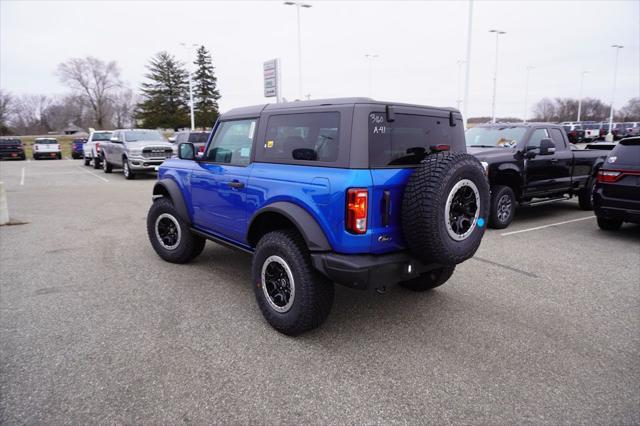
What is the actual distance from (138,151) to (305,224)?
15.0 m

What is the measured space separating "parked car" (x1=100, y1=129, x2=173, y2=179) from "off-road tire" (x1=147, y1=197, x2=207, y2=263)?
11357 millimetres

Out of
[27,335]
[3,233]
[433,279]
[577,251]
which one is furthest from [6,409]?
[577,251]

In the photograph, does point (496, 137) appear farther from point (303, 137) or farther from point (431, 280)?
point (303, 137)

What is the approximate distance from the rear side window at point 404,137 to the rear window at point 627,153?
4615 mm

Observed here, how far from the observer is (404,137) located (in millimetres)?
3455

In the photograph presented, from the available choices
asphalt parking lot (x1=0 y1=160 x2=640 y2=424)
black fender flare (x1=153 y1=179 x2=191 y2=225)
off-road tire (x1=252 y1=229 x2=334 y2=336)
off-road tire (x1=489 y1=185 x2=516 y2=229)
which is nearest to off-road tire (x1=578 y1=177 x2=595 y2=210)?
off-road tire (x1=489 y1=185 x2=516 y2=229)

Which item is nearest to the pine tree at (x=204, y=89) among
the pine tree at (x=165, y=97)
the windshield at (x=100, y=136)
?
the pine tree at (x=165, y=97)

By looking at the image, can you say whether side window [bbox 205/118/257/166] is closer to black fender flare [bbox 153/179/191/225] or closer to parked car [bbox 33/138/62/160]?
black fender flare [bbox 153/179/191/225]

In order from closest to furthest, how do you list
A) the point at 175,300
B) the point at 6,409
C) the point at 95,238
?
the point at 6,409 → the point at 175,300 → the point at 95,238

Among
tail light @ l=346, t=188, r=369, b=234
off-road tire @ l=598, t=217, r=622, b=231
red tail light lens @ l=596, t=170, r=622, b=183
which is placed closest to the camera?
tail light @ l=346, t=188, r=369, b=234

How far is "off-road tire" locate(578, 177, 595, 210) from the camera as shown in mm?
9531

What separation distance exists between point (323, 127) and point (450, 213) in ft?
4.10

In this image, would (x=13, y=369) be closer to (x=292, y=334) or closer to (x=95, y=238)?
(x=292, y=334)

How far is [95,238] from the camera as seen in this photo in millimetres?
7000
